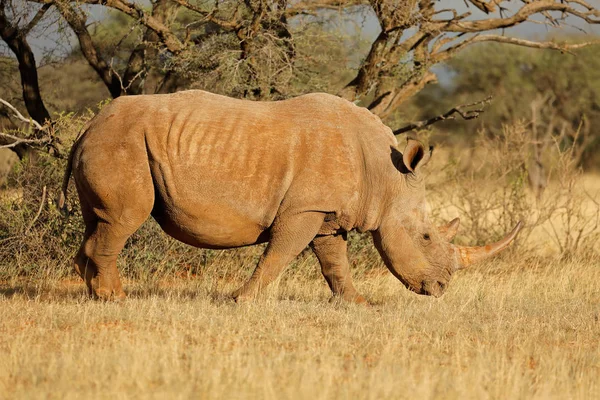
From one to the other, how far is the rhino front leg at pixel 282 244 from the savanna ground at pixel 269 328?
7.3 inches

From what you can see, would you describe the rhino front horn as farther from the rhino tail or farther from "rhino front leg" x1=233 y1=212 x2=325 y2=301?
the rhino tail

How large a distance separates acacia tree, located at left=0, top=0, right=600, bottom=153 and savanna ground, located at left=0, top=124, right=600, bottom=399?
2.06 meters

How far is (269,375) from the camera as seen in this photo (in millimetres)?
5348

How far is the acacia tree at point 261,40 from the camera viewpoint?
1165 cm

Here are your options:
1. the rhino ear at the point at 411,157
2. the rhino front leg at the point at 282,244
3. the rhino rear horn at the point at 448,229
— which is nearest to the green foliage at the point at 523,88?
the rhino rear horn at the point at 448,229

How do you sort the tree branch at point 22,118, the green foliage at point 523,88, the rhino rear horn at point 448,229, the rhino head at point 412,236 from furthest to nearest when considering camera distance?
the green foliage at point 523,88 → the tree branch at point 22,118 → the rhino rear horn at point 448,229 → the rhino head at point 412,236

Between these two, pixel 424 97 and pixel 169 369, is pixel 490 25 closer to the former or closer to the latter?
pixel 169 369

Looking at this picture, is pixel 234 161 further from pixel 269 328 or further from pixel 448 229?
pixel 448 229

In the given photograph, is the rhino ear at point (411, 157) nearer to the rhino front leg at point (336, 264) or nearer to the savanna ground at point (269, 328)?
the rhino front leg at point (336, 264)

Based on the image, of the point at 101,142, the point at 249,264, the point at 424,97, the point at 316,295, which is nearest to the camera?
the point at 101,142

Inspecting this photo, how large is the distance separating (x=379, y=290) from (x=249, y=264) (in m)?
1.88

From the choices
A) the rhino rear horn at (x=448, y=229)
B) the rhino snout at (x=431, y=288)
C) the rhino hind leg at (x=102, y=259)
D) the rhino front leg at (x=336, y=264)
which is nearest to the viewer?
the rhino hind leg at (x=102, y=259)

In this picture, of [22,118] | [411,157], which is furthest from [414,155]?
[22,118]

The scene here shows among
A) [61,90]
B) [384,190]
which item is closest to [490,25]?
[384,190]
